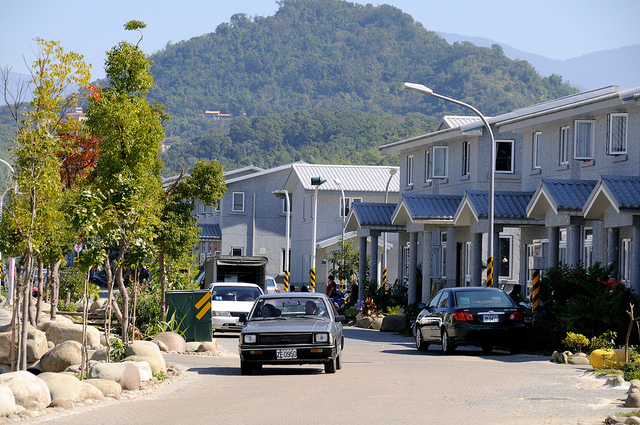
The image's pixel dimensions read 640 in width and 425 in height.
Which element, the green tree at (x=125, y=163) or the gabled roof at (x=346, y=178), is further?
the gabled roof at (x=346, y=178)

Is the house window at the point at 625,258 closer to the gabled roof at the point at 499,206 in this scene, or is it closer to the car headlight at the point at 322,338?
the gabled roof at the point at 499,206

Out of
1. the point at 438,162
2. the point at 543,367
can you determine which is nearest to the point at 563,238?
the point at 438,162

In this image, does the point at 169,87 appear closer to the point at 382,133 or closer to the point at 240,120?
the point at 240,120

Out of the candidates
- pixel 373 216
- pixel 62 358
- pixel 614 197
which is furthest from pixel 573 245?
pixel 373 216

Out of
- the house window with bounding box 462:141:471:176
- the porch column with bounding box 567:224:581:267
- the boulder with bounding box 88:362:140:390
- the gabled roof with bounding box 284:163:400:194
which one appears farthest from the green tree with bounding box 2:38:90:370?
the gabled roof with bounding box 284:163:400:194

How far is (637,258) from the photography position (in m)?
22.2

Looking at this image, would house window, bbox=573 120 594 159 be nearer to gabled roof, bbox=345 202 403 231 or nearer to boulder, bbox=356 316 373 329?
boulder, bbox=356 316 373 329

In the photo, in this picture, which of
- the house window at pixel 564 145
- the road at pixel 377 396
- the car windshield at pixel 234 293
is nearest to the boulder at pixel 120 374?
the road at pixel 377 396

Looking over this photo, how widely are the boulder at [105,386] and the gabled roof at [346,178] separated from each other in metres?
48.2

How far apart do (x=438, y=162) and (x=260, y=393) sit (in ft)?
87.4

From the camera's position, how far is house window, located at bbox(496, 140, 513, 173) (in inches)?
1436

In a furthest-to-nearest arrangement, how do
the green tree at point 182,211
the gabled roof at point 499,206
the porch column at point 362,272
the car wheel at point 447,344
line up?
1. the porch column at point 362,272
2. the gabled roof at point 499,206
3. the green tree at point 182,211
4. the car wheel at point 447,344

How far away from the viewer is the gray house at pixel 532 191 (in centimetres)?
2502

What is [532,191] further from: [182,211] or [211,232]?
[211,232]
